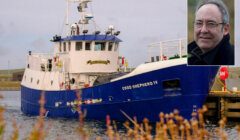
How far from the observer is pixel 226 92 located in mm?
38125

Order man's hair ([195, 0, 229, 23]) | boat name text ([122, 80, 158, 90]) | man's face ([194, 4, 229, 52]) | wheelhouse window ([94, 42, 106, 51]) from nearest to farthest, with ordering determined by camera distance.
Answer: man's hair ([195, 0, 229, 23]) < man's face ([194, 4, 229, 52]) < boat name text ([122, 80, 158, 90]) < wheelhouse window ([94, 42, 106, 51])

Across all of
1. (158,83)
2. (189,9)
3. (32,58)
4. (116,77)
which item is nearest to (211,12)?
(189,9)

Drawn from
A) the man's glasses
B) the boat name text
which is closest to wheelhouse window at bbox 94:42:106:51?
the boat name text

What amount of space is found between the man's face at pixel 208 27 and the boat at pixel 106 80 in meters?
8.73

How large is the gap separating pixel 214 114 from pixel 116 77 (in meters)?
10.2

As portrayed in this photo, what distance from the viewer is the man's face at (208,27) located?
13.9 m

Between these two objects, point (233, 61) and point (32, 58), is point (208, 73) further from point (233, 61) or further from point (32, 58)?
point (32, 58)

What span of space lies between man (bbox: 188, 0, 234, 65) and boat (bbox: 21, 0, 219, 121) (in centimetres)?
859

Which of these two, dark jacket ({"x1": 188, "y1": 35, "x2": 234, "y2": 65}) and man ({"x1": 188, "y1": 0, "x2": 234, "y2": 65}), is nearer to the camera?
man ({"x1": 188, "y1": 0, "x2": 234, "y2": 65})

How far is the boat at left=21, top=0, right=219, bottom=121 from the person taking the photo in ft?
92.5

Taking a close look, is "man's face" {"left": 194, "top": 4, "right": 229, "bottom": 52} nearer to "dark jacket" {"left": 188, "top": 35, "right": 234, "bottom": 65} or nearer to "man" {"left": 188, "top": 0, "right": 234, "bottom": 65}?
"man" {"left": 188, "top": 0, "right": 234, "bottom": 65}

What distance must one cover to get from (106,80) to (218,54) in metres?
17.4

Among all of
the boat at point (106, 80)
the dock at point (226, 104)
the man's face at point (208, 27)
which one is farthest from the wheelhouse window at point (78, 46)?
the man's face at point (208, 27)

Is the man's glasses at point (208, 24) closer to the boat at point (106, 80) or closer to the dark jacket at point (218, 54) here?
the dark jacket at point (218, 54)
